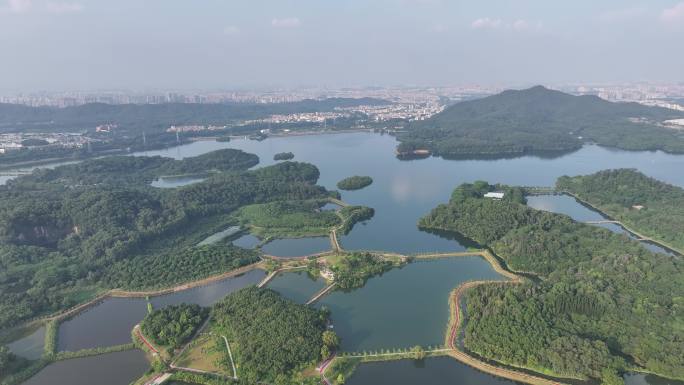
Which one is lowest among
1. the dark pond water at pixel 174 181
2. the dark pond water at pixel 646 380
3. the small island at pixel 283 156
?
the dark pond water at pixel 646 380

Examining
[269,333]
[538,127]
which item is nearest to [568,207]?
[269,333]

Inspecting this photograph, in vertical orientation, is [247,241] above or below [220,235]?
below

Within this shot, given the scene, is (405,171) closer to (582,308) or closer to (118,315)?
(582,308)

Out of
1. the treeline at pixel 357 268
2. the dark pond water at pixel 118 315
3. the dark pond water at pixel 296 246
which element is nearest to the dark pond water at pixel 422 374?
the treeline at pixel 357 268

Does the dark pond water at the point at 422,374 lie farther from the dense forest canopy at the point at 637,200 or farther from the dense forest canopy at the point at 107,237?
the dense forest canopy at the point at 637,200

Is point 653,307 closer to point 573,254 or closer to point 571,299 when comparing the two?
point 571,299

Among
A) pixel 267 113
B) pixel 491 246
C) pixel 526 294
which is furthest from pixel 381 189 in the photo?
pixel 267 113
